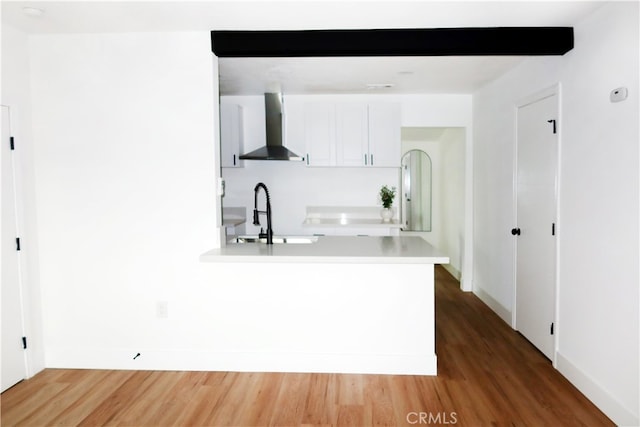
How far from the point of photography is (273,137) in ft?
16.5

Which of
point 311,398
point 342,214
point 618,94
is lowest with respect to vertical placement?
point 311,398

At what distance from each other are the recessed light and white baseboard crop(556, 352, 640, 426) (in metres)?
4.15

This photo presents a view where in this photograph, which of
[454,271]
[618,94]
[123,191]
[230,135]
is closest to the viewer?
[618,94]

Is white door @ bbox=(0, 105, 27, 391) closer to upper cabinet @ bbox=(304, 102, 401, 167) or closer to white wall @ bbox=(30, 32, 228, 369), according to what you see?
white wall @ bbox=(30, 32, 228, 369)

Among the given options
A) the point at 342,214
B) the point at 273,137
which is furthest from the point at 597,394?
the point at 273,137

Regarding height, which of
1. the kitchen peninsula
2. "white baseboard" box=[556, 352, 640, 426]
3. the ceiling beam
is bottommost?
"white baseboard" box=[556, 352, 640, 426]

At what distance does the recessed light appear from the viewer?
2.56 metres

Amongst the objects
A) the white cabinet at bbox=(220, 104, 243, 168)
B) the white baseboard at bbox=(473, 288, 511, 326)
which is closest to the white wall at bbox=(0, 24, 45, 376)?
the white cabinet at bbox=(220, 104, 243, 168)

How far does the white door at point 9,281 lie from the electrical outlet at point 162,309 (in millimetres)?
939

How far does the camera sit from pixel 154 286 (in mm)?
3131

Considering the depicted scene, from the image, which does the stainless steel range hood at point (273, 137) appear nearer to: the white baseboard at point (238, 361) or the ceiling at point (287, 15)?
the ceiling at point (287, 15)

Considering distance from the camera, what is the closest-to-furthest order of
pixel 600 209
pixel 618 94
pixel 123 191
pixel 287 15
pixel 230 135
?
pixel 618 94 < pixel 600 209 < pixel 287 15 < pixel 123 191 < pixel 230 135

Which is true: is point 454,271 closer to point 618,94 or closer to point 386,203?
point 386,203

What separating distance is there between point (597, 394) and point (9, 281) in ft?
12.9
